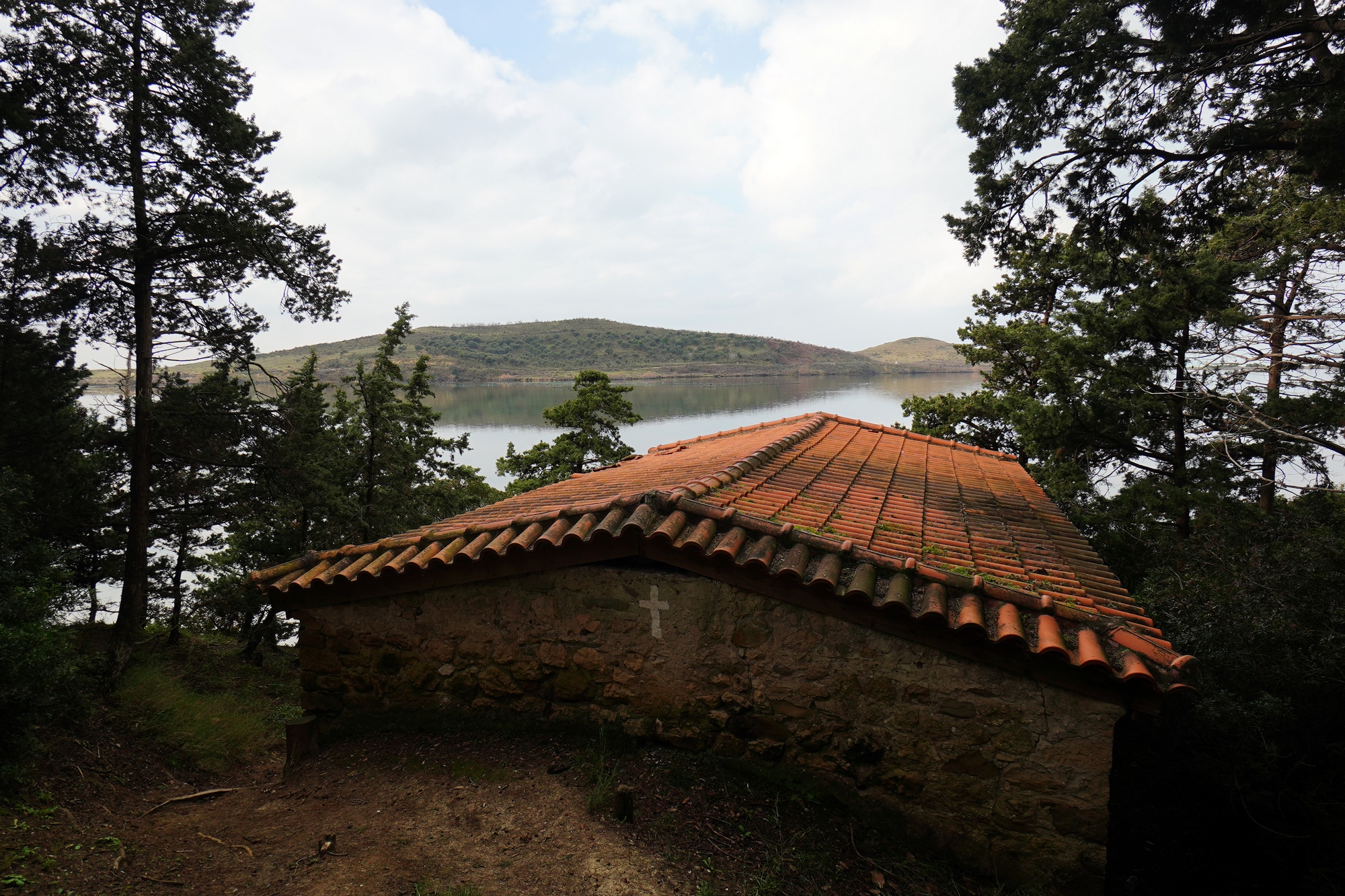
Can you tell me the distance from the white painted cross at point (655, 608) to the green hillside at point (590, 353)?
60750mm

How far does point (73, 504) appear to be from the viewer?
11500mm

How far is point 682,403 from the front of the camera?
5216cm

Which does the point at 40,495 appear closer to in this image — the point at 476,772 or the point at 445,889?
the point at 476,772

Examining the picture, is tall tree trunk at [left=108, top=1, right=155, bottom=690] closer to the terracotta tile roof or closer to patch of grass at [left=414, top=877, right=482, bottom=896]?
the terracotta tile roof

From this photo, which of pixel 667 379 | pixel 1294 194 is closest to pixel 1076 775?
pixel 1294 194

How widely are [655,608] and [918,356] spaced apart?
308ft

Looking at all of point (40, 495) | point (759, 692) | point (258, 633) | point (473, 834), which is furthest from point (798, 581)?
point (258, 633)

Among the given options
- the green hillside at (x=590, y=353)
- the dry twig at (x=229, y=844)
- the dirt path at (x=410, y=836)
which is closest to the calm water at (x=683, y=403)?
the green hillside at (x=590, y=353)

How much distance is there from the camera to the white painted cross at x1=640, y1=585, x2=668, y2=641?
4.26m

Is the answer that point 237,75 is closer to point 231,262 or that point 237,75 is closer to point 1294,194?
point 231,262

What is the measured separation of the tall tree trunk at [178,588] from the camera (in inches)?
583

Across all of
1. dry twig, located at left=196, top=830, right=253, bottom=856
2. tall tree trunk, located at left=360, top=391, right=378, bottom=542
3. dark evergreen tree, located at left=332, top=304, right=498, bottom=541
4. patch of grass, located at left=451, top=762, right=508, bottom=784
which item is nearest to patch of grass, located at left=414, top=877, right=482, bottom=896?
patch of grass, located at left=451, top=762, right=508, bottom=784

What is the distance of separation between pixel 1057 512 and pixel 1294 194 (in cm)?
569

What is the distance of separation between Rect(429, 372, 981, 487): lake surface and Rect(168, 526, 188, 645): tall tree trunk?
12.7m
